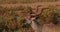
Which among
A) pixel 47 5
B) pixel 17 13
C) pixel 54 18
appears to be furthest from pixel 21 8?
pixel 54 18

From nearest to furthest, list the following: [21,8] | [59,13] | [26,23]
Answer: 1. [26,23]
2. [59,13]
3. [21,8]

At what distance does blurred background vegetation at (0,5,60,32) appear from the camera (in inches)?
201

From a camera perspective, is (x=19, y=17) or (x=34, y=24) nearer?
(x=34, y=24)

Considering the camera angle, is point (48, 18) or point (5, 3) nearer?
point (48, 18)

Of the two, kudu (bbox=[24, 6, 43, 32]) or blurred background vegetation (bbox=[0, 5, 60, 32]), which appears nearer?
kudu (bbox=[24, 6, 43, 32])

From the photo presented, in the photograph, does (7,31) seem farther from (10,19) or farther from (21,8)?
(21,8)

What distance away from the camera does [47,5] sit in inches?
245

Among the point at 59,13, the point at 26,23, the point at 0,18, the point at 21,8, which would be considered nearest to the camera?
the point at 26,23

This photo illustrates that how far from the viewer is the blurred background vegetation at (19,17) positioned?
201 inches

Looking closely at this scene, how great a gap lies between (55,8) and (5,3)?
152 cm

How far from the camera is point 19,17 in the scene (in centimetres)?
531

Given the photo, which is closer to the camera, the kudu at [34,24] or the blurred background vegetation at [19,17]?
the kudu at [34,24]

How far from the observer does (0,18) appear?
5.25 m

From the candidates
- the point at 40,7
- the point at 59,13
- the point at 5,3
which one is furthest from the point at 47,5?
the point at 5,3
